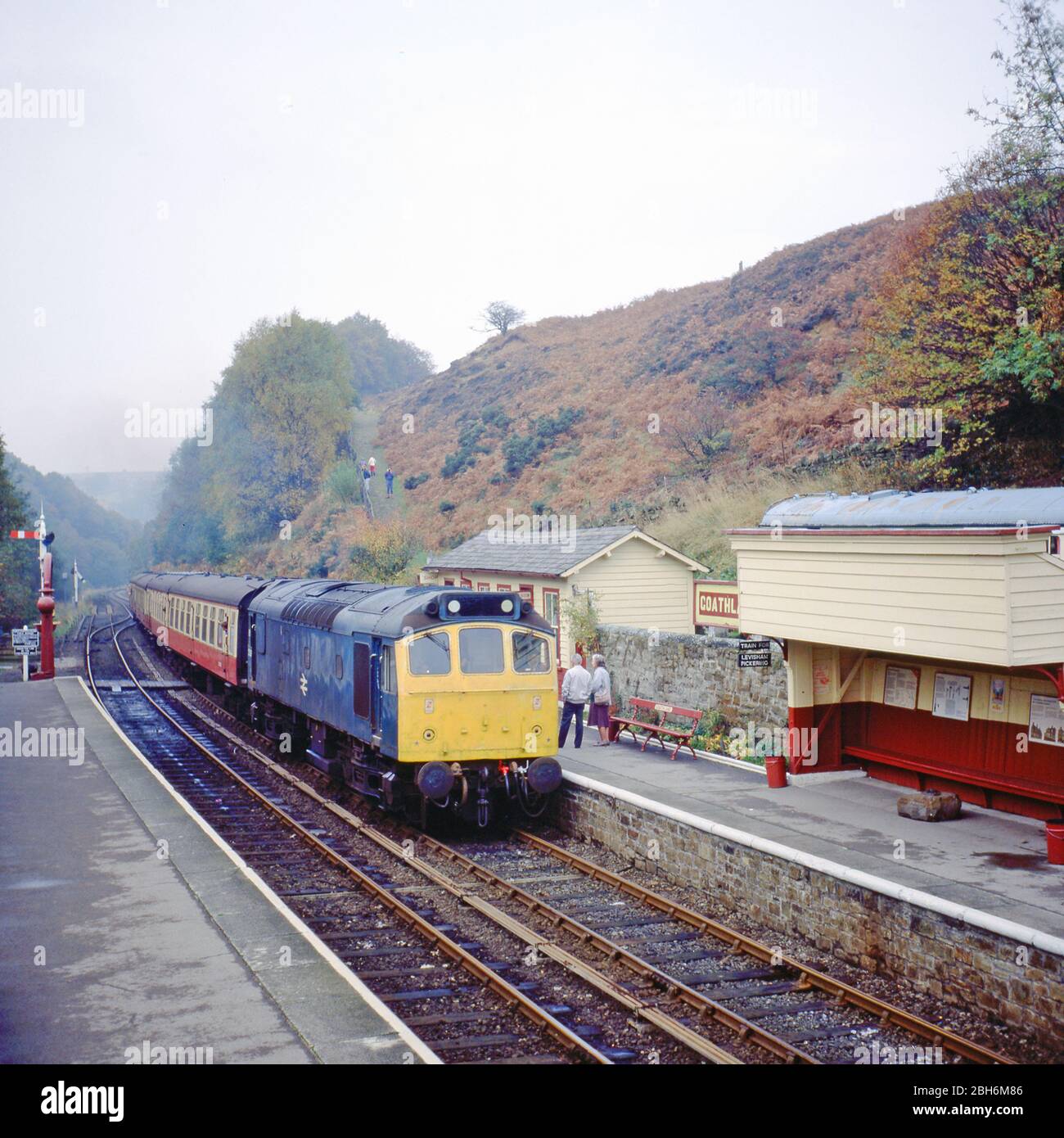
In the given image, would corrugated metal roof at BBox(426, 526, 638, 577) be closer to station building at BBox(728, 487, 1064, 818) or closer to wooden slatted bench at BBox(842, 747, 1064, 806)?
station building at BBox(728, 487, 1064, 818)

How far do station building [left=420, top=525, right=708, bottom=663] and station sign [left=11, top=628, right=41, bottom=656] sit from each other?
528 inches

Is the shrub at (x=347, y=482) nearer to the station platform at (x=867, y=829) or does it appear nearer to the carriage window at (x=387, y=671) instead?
the station platform at (x=867, y=829)

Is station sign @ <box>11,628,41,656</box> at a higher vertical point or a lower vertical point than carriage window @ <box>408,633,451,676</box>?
lower

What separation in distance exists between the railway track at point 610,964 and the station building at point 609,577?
25.1 feet

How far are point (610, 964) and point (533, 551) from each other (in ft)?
46.4

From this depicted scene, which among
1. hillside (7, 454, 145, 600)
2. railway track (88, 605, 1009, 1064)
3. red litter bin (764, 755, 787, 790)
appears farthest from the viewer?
hillside (7, 454, 145, 600)

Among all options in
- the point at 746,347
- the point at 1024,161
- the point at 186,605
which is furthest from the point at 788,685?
the point at 746,347

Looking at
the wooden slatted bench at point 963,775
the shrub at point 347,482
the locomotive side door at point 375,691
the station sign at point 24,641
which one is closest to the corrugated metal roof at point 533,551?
the locomotive side door at point 375,691

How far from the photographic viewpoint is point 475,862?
12.7 meters

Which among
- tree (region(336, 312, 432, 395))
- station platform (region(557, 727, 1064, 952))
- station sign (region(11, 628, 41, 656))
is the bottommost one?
station platform (region(557, 727, 1064, 952))

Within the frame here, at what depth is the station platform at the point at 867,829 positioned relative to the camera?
9094 mm

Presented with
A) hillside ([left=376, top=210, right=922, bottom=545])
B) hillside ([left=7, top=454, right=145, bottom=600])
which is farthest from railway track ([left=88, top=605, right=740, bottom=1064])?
hillside ([left=7, top=454, right=145, bottom=600])

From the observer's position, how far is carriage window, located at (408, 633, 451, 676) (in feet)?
42.2
